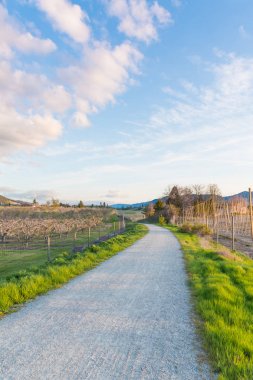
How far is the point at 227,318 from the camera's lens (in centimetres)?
547

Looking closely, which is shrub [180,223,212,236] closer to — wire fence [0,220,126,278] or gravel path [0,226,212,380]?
wire fence [0,220,126,278]

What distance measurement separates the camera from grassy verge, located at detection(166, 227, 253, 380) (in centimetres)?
381

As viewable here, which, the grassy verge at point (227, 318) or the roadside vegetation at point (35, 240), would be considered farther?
the roadside vegetation at point (35, 240)

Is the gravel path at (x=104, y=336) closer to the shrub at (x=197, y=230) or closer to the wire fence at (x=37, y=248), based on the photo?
the wire fence at (x=37, y=248)

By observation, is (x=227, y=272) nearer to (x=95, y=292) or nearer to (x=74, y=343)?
(x=95, y=292)

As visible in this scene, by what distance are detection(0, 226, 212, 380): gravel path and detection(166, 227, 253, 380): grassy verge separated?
0.75 feet

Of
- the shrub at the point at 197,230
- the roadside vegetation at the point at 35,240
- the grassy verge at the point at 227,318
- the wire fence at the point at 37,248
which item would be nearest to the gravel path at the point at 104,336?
the grassy verge at the point at 227,318

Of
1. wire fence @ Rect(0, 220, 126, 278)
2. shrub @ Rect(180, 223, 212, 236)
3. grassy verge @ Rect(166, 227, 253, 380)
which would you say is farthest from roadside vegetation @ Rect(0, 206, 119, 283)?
grassy verge @ Rect(166, 227, 253, 380)

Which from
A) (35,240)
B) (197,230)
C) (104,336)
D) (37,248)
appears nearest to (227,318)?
(104,336)

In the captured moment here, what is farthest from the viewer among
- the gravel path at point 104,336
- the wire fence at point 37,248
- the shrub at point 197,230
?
the shrub at point 197,230

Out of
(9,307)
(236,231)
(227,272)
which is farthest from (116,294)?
(236,231)

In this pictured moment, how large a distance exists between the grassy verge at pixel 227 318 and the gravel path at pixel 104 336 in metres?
0.23

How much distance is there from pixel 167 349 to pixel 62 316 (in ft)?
7.40

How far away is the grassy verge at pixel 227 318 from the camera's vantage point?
150 inches
